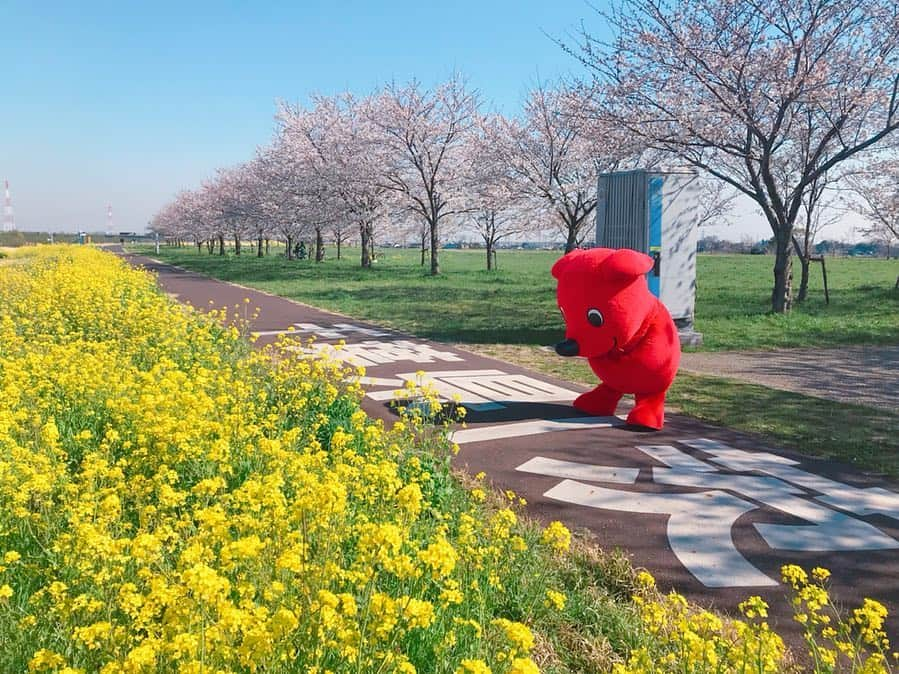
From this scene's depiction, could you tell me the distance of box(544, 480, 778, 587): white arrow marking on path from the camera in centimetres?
391

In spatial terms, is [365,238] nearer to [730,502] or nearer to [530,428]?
[530,428]

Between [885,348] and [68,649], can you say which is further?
[885,348]

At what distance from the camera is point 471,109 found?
31.4 m

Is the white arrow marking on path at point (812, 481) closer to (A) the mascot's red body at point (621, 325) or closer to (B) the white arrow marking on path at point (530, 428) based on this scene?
(A) the mascot's red body at point (621, 325)

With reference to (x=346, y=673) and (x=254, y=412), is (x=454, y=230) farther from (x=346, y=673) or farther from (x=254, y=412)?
(x=346, y=673)

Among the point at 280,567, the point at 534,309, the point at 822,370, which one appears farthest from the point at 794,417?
the point at 534,309

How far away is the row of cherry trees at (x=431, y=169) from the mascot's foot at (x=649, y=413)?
9.79 metres

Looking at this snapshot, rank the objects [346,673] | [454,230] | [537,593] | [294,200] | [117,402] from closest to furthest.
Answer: [346,673] < [537,593] < [117,402] < [294,200] < [454,230]

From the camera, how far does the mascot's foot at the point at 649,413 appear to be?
22.2 feet

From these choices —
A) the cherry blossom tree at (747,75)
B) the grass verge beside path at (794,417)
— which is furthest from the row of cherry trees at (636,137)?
the grass verge beside path at (794,417)

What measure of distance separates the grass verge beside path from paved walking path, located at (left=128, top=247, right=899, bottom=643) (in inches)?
12.1

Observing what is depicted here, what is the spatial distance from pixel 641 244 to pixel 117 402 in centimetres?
868

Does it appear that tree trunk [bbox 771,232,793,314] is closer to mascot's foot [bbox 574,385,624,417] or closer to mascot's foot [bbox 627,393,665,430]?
mascot's foot [bbox 574,385,624,417]

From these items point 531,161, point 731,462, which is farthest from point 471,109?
point 731,462
